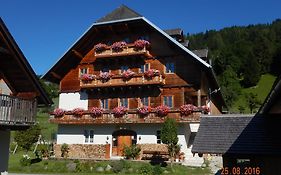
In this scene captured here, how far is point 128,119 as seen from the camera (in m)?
30.6

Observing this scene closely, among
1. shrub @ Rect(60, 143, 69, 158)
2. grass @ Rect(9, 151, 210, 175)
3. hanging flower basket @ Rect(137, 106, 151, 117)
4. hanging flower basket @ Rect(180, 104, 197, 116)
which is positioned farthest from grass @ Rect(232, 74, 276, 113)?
grass @ Rect(9, 151, 210, 175)

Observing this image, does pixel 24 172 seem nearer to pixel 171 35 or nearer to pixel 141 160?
pixel 141 160

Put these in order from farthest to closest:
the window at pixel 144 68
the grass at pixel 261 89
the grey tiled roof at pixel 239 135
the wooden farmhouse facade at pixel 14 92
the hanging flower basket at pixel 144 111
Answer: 1. the grass at pixel 261 89
2. the window at pixel 144 68
3. the hanging flower basket at pixel 144 111
4. the wooden farmhouse facade at pixel 14 92
5. the grey tiled roof at pixel 239 135

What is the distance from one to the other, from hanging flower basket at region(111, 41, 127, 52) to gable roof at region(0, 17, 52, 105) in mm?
15370

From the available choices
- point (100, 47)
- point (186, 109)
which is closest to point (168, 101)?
point (186, 109)

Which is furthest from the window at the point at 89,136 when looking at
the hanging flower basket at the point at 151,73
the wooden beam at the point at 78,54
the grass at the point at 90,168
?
the hanging flower basket at the point at 151,73

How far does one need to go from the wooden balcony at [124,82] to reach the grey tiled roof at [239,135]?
1401 cm

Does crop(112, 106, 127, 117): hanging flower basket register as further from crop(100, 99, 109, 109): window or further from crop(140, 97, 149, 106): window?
crop(100, 99, 109, 109): window

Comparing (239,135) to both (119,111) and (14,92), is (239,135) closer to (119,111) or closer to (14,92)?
(14,92)

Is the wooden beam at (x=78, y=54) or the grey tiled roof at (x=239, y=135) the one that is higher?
the wooden beam at (x=78, y=54)

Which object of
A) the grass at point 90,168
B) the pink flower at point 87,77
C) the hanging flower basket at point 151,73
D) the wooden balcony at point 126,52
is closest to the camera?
the grass at point 90,168

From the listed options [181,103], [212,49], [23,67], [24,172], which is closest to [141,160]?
[181,103]

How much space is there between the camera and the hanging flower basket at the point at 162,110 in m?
29.3

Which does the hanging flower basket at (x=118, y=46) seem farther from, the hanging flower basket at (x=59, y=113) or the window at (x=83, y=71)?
the hanging flower basket at (x=59, y=113)
